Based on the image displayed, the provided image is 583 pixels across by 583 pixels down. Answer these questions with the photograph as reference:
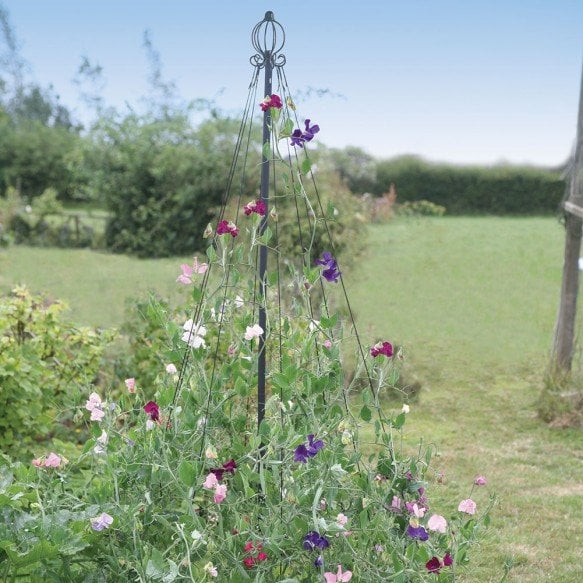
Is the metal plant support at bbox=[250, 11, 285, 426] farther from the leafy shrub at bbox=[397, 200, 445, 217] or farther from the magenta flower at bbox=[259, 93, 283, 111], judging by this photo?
the leafy shrub at bbox=[397, 200, 445, 217]

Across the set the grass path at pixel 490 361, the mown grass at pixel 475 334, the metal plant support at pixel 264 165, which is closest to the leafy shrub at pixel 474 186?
the mown grass at pixel 475 334

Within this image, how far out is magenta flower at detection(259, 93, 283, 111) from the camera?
96.0 inches

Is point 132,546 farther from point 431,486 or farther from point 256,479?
point 431,486

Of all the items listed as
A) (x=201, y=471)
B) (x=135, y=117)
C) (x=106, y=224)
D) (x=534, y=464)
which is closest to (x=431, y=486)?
(x=534, y=464)

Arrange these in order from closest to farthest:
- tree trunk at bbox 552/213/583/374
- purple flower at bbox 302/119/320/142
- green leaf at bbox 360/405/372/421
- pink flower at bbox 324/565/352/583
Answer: pink flower at bbox 324/565/352/583, green leaf at bbox 360/405/372/421, purple flower at bbox 302/119/320/142, tree trunk at bbox 552/213/583/374

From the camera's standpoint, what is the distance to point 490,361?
7941 millimetres

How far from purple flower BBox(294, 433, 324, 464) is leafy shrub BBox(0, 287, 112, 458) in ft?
6.11

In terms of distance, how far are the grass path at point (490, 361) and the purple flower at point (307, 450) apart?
79 centimetres

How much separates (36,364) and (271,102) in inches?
89.8

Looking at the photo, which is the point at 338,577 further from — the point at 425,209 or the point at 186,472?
the point at 425,209

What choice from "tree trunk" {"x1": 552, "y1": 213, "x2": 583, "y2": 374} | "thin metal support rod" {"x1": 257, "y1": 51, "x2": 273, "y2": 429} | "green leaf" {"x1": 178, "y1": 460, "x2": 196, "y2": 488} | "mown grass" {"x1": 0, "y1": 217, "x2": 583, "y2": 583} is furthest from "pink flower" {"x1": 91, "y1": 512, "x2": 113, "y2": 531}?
"tree trunk" {"x1": 552, "y1": 213, "x2": 583, "y2": 374}

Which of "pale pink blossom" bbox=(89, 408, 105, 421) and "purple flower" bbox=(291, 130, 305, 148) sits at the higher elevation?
"purple flower" bbox=(291, 130, 305, 148)

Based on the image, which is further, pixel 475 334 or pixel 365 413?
pixel 475 334

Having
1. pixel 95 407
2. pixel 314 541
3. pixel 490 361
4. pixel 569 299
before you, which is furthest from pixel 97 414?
pixel 490 361
